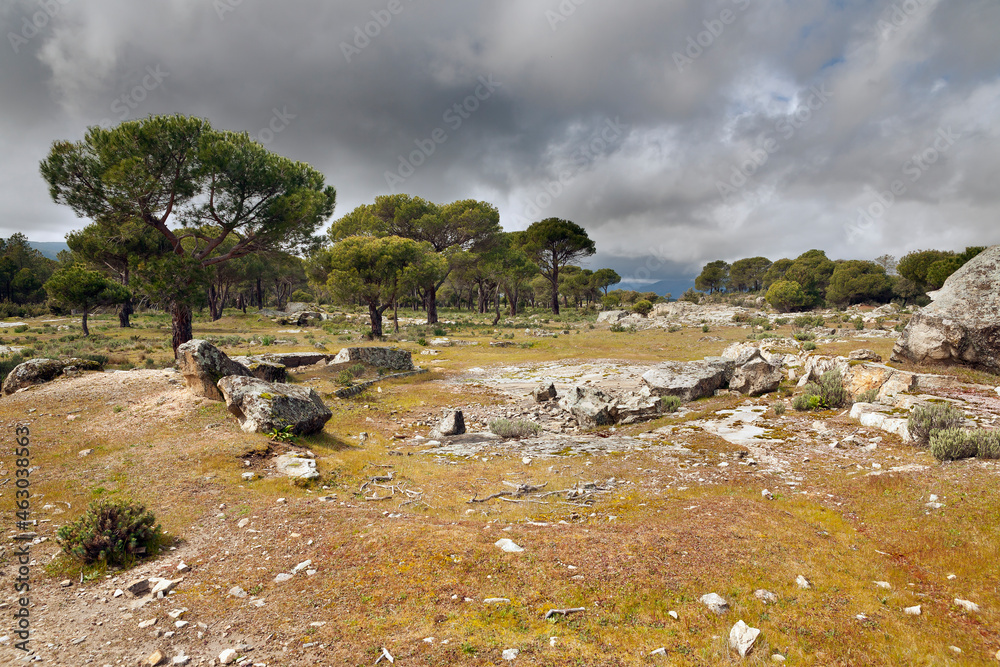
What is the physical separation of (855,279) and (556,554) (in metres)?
98.5

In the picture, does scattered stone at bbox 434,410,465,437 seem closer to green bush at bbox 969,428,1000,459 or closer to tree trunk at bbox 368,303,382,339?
green bush at bbox 969,428,1000,459

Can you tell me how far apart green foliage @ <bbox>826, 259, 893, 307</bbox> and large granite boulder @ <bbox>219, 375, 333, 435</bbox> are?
96.8 m

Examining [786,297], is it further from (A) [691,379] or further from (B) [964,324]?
(A) [691,379]

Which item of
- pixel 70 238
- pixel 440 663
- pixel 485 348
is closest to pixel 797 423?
pixel 440 663

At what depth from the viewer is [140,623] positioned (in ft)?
15.1

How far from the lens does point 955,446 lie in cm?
796

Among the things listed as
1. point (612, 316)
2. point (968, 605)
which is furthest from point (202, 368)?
point (612, 316)

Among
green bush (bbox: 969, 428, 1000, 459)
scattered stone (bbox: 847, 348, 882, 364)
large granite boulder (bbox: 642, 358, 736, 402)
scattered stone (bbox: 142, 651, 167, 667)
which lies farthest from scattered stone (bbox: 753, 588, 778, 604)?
scattered stone (bbox: 847, 348, 882, 364)

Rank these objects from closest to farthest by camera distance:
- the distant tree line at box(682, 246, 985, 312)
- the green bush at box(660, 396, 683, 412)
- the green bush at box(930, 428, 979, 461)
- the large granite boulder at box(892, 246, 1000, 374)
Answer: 1. the green bush at box(930, 428, 979, 461)
2. the large granite boulder at box(892, 246, 1000, 374)
3. the green bush at box(660, 396, 683, 412)
4. the distant tree line at box(682, 246, 985, 312)

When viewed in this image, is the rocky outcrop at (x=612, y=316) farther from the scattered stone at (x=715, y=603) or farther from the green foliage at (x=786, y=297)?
the scattered stone at (x=715, y=603)

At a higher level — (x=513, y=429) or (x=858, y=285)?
(x=858, y=285)

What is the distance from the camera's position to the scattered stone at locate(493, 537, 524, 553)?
19.5 feet

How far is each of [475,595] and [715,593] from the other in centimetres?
275

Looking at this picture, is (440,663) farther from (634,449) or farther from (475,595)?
(634,449)
